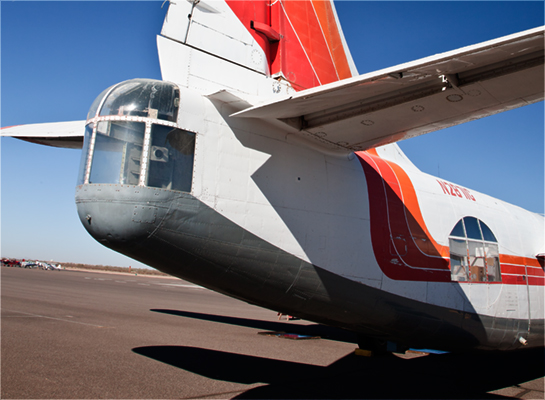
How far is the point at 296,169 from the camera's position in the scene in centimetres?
499

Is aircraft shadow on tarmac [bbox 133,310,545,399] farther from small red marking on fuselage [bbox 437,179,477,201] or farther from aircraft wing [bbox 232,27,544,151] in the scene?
aircraft wing [bbox 232,27,544,151]

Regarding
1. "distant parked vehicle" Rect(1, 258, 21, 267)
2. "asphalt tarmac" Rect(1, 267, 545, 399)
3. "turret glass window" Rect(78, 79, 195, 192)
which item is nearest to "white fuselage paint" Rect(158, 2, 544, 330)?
"turret glass window" Rect(78, 79, 195, 192)

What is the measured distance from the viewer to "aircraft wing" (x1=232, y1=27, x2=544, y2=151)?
133 inches

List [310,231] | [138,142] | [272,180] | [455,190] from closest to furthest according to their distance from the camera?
[138,142] → [272,180] → [310,231] → [455,190]

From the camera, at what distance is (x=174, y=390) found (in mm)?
5762

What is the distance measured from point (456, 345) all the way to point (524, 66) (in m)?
4.96

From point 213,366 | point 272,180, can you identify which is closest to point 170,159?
point 272,180

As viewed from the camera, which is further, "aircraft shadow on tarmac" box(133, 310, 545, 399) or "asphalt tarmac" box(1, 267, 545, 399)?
"aircraft shadow on tarmac" box(133, 310, 545, 399)

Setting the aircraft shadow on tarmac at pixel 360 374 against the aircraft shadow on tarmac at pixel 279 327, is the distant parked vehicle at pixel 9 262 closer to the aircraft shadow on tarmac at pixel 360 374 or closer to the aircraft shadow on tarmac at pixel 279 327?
the aircraft shadow on tarmac at pixel 279 327

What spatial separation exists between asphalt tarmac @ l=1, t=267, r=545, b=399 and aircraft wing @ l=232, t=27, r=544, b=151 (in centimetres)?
412

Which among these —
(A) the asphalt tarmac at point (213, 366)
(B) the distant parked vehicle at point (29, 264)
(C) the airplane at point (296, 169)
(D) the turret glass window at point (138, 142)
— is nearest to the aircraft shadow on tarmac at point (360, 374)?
(A) the asphalt tarmac at point (213, 366)

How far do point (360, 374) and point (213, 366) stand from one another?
9.45ft

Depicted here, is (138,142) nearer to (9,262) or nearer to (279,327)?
(279,327)

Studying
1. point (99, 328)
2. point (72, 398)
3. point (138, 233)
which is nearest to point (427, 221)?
point (138, 233)
